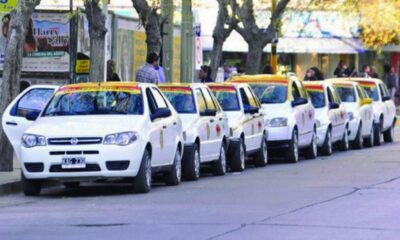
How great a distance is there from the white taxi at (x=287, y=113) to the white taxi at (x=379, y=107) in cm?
573

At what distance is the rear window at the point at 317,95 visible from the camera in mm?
27359

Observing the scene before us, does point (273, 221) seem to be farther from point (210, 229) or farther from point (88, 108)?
point (88, 108)

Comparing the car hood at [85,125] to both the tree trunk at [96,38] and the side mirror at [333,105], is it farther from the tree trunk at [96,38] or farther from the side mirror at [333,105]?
the side mirror at [333,105]

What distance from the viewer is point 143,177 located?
16.2 meters

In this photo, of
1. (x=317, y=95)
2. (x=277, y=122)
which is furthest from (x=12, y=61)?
(x=317, y=95)

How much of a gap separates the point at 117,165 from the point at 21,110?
355 cm

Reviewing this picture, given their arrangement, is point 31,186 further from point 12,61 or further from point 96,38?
point 96,38

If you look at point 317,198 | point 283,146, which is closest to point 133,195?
point 317,198

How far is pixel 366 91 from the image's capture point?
104 feet

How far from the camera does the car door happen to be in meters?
18.1

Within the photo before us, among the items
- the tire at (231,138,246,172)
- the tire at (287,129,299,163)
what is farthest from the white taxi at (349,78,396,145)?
the tire at (231,138,246,172)

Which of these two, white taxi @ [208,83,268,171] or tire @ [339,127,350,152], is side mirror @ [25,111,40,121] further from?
tire @ [339,127,350,152]

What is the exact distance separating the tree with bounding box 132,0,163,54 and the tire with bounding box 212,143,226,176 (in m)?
6.06

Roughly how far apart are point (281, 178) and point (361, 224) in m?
6.78
